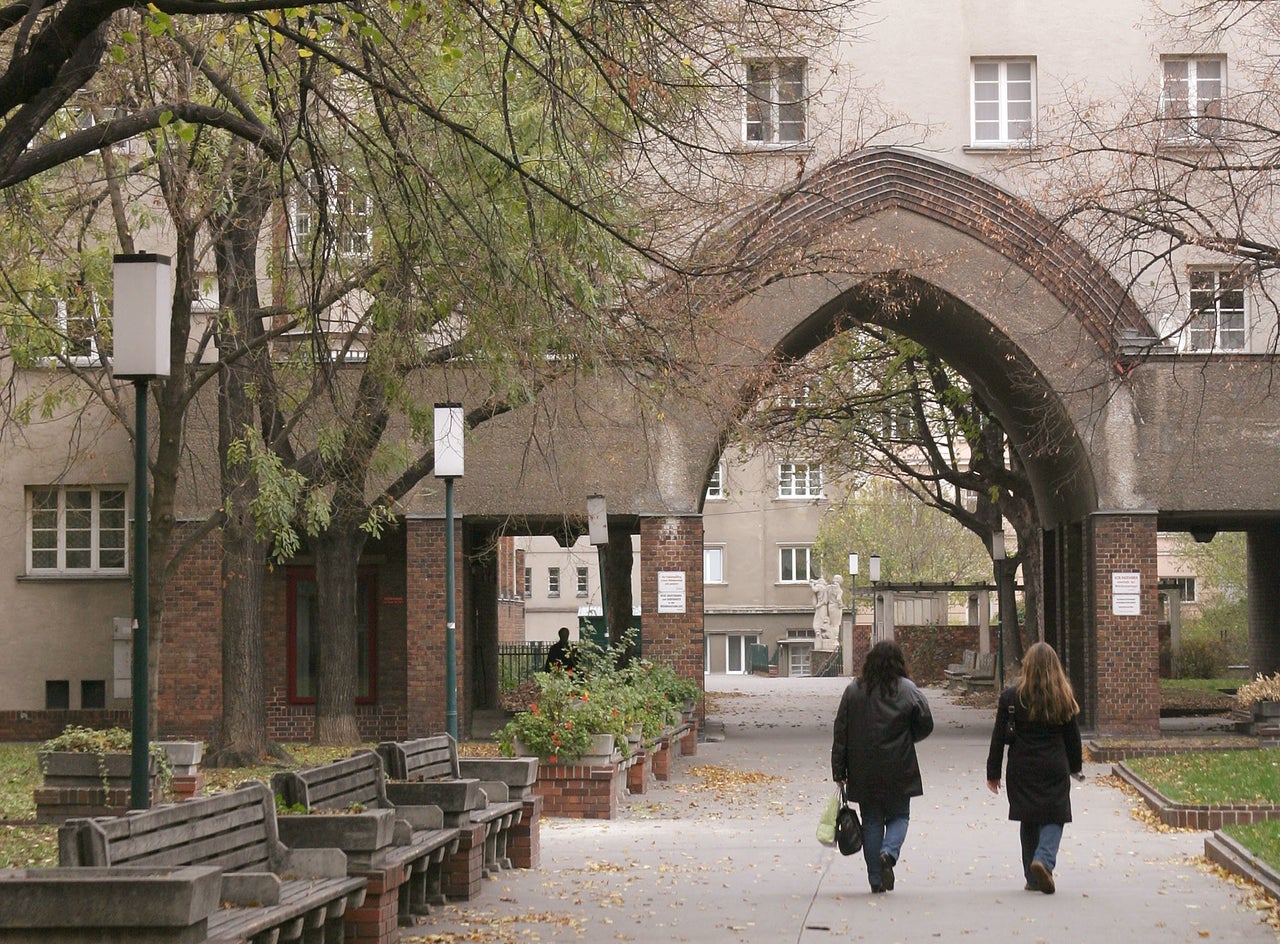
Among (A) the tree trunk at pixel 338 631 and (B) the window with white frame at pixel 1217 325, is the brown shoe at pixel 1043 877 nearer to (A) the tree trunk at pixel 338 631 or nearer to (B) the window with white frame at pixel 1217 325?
(A) the tree trunk at pixel 338 631

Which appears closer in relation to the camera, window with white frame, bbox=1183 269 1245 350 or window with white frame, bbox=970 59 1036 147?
window with white frame, bbox=1183 269 1245 350

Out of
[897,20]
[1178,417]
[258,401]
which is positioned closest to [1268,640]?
[1178,417]

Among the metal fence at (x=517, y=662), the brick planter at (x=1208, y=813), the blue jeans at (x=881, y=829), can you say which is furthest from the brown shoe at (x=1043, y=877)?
the metal fence at (x=517, y=662)

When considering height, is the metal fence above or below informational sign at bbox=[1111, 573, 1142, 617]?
below

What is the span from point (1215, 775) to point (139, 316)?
12851mm

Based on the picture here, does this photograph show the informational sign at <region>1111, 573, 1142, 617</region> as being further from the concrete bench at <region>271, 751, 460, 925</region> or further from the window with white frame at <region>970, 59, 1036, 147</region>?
the concrete bench at <region>271, 751, 460, 925</region>

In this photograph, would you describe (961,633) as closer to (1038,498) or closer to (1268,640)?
(1268,640)

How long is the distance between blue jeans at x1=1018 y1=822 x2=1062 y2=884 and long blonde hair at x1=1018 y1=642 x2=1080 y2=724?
2.18 ft

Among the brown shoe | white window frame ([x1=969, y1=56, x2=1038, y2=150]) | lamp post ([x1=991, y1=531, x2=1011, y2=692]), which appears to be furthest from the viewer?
lamp post ([x1=991, y1=531, x2=1011, y2=692])

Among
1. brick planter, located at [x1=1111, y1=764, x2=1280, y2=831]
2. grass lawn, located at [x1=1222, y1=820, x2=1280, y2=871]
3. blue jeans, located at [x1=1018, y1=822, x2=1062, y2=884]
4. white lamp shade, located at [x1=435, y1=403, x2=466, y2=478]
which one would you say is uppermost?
white lamp shade, located at [x1=435, y1=403, x2=466, y2=478]

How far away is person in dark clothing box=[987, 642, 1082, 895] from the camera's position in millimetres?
10977

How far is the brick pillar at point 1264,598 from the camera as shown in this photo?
33219mm

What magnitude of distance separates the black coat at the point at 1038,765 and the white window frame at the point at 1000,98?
17227 mm

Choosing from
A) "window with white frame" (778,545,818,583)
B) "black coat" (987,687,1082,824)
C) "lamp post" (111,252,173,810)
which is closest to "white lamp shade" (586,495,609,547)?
"black coat" (987,687,1082,824)
